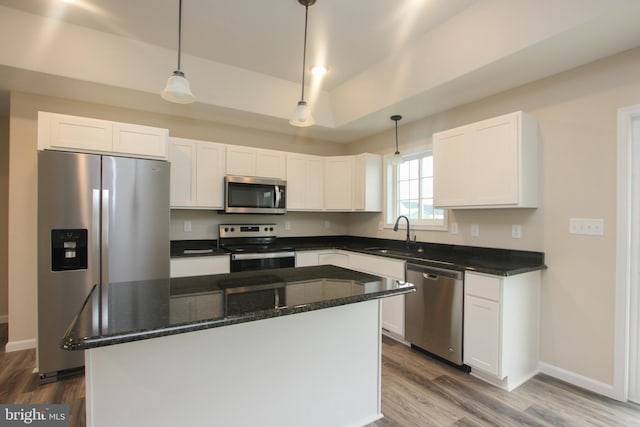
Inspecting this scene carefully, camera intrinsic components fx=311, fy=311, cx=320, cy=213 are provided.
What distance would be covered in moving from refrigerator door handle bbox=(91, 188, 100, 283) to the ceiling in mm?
1085

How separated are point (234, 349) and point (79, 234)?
1877 mm

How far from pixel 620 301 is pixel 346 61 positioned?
2.97 metres

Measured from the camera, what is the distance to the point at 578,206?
240 cm

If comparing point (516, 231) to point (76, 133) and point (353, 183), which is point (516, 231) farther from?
point (76, 133)

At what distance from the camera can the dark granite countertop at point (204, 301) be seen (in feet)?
3.40

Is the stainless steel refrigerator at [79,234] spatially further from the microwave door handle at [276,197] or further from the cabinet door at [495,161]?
the cabinet door at [495,161]

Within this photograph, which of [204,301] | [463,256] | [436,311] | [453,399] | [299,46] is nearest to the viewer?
[204,301]

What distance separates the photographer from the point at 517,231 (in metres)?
2.77

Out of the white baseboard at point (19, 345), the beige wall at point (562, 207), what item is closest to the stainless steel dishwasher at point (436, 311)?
the beige wall at point (562, 207)

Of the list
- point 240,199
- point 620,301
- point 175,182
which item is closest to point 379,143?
point 240,199

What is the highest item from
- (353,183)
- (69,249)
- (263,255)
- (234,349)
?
(353,183)

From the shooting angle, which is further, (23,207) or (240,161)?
(240,161)

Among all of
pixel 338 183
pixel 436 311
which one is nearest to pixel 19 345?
pixel 338 183

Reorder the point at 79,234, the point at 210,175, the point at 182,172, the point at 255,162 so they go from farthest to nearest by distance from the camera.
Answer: the point at 255,162 < the point at 210,175 < the point at 182,172 < the point at 79,234
